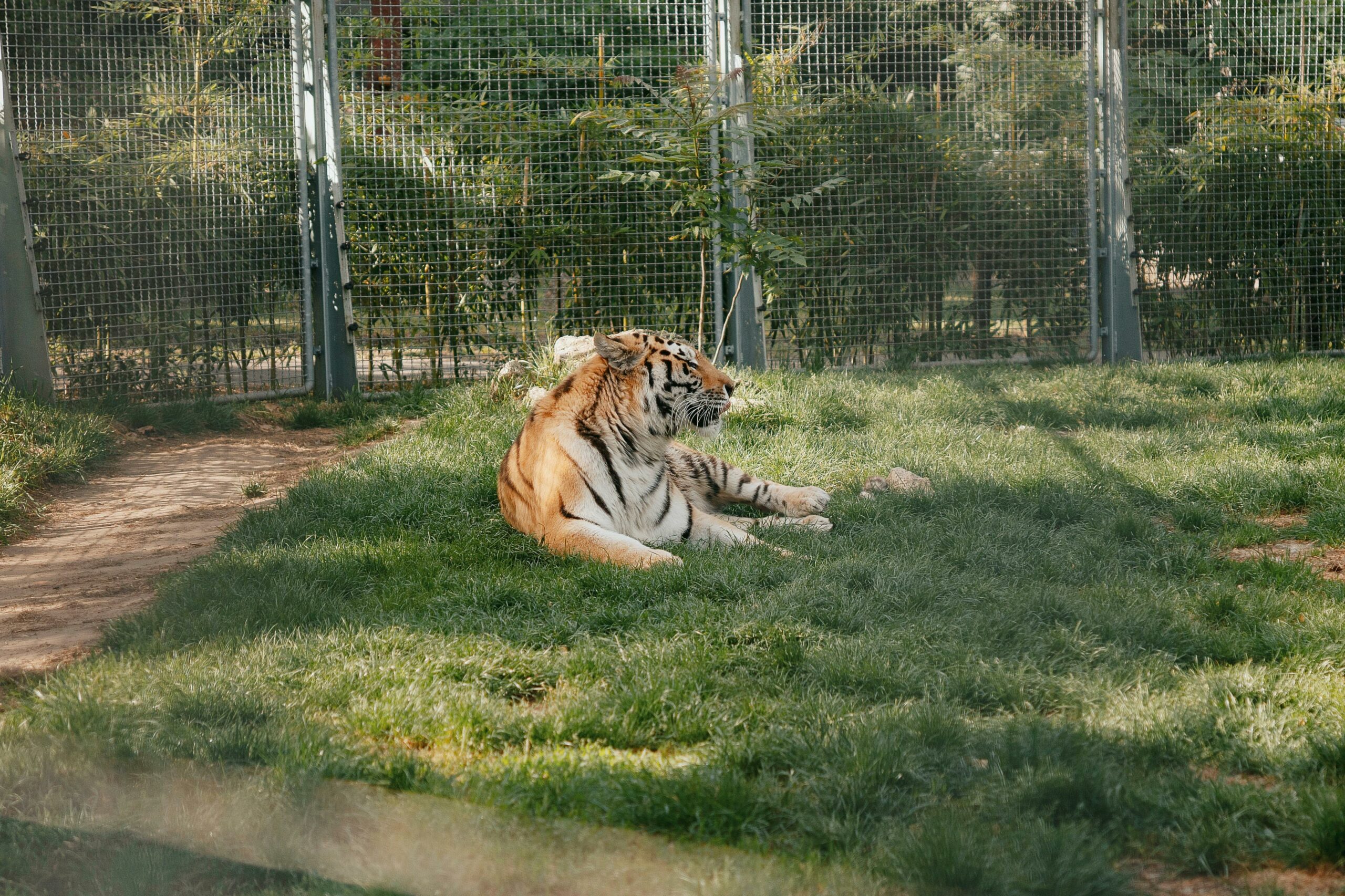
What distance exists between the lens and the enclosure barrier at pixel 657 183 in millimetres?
7941

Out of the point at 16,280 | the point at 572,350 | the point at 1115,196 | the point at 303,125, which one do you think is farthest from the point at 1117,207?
the point at 16,280

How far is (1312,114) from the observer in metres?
9.41

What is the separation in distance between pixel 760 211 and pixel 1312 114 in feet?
15.0

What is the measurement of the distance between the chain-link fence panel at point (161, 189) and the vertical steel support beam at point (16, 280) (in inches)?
5.2

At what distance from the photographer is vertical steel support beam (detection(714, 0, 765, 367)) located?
8.62 meters

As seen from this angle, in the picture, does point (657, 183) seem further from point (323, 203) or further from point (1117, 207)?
point (1117, 207)

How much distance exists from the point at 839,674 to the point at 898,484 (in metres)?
2.43

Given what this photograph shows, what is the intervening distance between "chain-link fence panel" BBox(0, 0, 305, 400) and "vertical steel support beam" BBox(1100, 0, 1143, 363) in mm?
6257

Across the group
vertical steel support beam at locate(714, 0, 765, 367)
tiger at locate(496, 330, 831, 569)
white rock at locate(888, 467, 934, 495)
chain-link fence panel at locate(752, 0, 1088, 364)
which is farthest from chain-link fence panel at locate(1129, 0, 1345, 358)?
tiger at locate(496, 330, 831, 569)

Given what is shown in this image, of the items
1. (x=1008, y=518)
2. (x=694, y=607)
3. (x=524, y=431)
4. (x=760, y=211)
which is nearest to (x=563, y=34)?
(x=760, y=211)

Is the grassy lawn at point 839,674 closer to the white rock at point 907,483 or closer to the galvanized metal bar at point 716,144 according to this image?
the white rock at point 907,483

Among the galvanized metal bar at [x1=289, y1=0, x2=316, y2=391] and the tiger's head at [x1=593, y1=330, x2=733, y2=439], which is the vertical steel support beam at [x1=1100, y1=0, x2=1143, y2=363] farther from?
the galvanized metal bar at [x1=289, y1=0, x2=316, y2=391]

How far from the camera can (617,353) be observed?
4906 millimetres

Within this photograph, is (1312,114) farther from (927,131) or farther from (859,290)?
(859,290)
